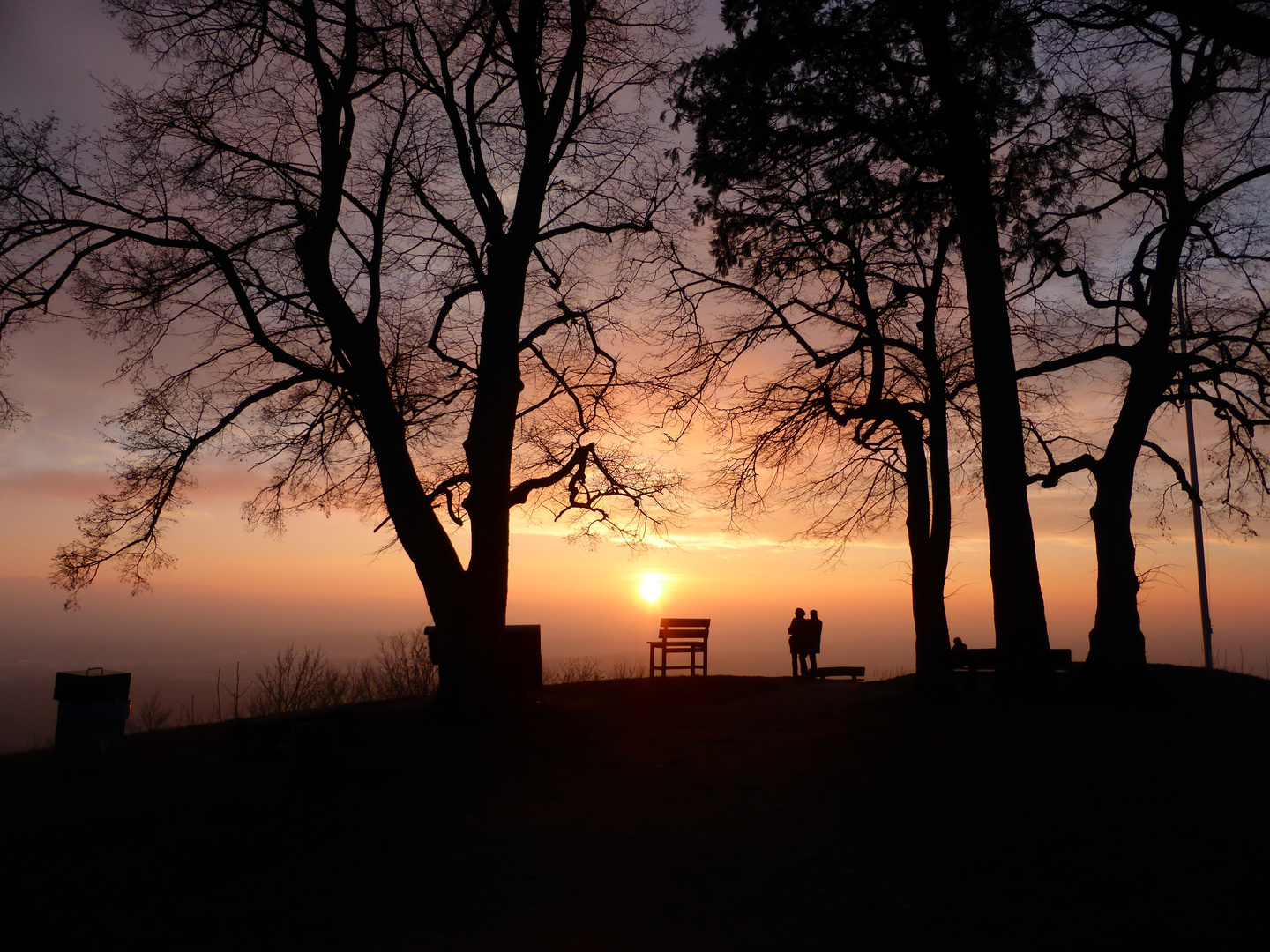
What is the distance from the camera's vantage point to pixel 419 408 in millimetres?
12703

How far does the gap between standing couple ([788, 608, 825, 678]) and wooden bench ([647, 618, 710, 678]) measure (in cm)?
208

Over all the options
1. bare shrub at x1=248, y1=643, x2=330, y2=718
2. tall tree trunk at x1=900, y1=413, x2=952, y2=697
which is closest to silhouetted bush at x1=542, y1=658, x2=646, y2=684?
bare shrub at x1=248, y1=643, x2=330, y2=718

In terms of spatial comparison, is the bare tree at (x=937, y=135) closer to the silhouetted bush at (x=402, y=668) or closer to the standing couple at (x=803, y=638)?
the standing couple at (x=803, y=638)

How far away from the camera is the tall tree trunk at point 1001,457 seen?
11.5 m

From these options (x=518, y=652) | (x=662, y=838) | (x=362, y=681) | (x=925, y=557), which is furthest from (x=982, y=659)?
(x=362, y=681)

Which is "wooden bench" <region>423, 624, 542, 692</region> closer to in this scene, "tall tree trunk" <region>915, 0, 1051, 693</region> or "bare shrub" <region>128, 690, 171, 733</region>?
"bare shrub" <region>128, 690, 171, 733</region>

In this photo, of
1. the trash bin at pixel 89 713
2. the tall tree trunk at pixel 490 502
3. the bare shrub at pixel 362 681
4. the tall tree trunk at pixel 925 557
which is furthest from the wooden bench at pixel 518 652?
the tall tree trunk at pixel 925 557

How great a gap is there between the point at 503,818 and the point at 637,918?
228 cm

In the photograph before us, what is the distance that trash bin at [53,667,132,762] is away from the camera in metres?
7.48

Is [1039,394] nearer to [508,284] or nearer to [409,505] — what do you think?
[508,284]

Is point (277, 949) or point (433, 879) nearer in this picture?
point (277, 949)

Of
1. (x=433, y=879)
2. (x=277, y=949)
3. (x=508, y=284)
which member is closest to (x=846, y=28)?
(x=508, y=284)

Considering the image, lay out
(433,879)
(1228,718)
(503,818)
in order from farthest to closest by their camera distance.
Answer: (1228,718) < (503,818) < (433,879)

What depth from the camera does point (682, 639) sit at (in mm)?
18938
